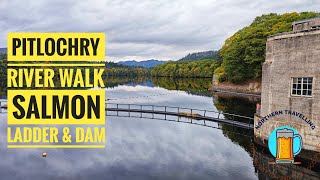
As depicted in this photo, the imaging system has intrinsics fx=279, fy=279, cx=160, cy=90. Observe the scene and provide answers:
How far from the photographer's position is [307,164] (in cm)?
1722

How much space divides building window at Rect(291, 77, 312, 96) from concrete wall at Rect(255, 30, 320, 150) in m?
0.27

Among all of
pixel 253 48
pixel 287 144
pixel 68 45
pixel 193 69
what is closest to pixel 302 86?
pixel 287 144

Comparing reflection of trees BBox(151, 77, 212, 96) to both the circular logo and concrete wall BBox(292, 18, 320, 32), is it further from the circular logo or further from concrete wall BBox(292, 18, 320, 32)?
the circular logo

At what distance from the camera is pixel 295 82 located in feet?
60.3

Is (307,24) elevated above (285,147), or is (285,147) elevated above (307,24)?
(307,24)

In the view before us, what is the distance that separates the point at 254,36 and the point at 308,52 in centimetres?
4064

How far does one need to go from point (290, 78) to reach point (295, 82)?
0.40 metres

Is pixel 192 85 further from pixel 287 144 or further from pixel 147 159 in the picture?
pixel 287 144

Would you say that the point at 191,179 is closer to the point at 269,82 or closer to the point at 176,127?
the point at 269,82

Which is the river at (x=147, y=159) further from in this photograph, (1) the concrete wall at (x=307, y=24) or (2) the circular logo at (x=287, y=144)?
(1) the concrete wall at (x=307, y=24)

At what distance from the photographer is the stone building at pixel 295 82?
17.2 metres

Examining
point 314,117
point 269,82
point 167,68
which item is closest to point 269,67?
point 269,82

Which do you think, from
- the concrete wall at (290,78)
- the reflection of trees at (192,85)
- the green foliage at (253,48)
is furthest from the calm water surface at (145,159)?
the reflection of trees at (192,85)

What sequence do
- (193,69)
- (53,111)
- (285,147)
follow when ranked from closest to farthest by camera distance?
1. (285,147)
2. (53,111)
3. (193,69)
